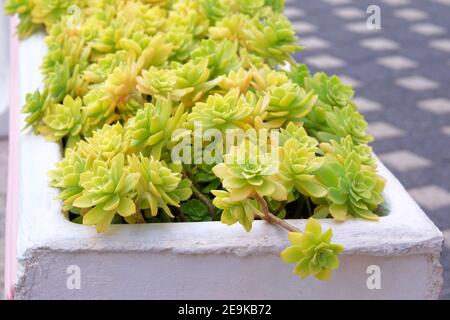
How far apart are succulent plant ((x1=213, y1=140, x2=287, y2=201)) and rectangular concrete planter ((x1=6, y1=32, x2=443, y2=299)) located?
0.23 ft

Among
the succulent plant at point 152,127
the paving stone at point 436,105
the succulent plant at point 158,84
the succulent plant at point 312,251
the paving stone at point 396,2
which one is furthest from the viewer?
the paving stone at point 396,2

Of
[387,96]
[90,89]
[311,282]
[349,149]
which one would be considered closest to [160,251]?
[311,282]

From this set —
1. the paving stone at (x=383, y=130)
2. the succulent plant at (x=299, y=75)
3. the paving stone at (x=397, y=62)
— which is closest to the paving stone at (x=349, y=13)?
the paving stone at (x=397, y=62)

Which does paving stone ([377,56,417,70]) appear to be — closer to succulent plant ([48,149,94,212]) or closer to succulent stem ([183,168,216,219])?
succulent stem ([183,168,216,219])

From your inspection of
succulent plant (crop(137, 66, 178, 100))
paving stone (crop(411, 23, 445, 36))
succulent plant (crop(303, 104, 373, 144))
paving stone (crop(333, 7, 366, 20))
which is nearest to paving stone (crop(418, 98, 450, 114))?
paving stone (crop(411, 23, 445, 36))

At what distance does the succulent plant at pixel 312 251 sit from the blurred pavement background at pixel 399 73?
3.38ft

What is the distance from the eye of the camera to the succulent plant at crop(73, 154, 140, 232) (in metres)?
1.11

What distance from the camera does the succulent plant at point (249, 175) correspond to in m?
1.08

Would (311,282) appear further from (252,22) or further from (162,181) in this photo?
(252,22)

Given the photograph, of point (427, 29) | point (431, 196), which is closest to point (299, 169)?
point (431, 196)

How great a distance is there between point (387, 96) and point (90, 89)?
6.24 ft

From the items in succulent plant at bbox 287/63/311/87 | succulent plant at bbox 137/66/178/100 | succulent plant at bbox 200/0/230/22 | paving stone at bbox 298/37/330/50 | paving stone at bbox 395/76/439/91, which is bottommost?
succulent plant at bbox 137/66/178/100

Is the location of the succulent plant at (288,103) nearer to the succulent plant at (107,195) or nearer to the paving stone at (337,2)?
the succulent plant at (107,195)

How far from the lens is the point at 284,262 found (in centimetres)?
114
